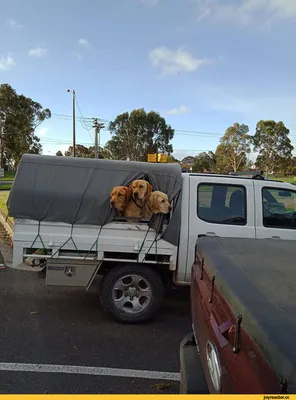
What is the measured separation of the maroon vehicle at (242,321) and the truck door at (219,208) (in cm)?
173

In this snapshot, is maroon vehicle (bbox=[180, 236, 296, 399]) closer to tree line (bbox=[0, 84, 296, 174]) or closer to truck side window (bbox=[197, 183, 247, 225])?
truck side window (bbox=[197, 183, 247, 225])

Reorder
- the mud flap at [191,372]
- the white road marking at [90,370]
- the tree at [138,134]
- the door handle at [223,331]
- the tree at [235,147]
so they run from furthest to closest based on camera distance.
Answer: the tree at [235,147] → the tree at [138,134] → the white road marking at [90,370] → the mud flap at [191,372] → the door handle at [223,331]

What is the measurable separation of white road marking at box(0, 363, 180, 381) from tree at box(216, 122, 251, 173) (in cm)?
6197

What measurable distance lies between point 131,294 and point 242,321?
3.01 m

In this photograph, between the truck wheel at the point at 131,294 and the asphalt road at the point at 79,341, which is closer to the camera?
the asphalt road at the point at 79,341

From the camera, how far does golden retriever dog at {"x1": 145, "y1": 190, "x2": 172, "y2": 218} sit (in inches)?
155

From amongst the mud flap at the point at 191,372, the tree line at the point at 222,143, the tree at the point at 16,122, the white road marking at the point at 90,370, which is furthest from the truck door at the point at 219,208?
the tree line at the point at 222,143

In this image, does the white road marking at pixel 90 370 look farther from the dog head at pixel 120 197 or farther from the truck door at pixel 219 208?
the dog head at pixel 120 197

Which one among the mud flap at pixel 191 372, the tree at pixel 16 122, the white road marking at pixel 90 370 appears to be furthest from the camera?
the tree at pixel 16 122

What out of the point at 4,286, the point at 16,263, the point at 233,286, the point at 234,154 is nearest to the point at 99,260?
the point at 16,263

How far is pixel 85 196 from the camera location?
407 centimetres

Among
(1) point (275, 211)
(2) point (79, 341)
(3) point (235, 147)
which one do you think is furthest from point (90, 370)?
(3) point (235, 147)

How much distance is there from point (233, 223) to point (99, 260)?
178 centimetres

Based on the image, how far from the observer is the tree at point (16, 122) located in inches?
1529
